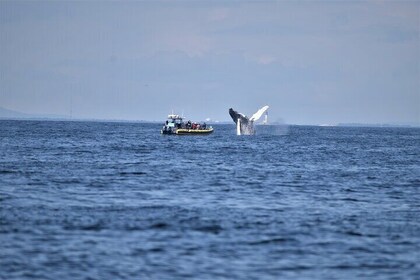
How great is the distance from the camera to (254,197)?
43.3 m

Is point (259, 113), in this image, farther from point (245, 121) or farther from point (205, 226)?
point (205, 226)

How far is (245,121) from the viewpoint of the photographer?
601 ft

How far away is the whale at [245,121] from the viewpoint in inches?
6788

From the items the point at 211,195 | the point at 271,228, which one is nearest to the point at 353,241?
the point at 271,228

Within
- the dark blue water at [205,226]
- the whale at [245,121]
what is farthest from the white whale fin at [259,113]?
the dark blue water at [205,226]

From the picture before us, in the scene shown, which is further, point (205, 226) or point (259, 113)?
point (259, 113)

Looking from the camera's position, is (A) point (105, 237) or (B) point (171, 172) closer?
(A) point (105, 237)

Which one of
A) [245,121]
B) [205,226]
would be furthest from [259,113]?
[205,226]

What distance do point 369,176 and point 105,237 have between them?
3731 centimetres

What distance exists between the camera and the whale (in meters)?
172

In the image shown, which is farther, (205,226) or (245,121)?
(245,121)

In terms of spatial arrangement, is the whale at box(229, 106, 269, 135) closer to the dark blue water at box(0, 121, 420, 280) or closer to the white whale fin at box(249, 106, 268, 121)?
the white whale fin at box(249, 106, 268, 121)

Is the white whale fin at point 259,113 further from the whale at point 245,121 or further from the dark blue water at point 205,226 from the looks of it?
the dark blue water at point 205,226

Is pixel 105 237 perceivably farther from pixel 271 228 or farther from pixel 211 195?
pixel 211 195
